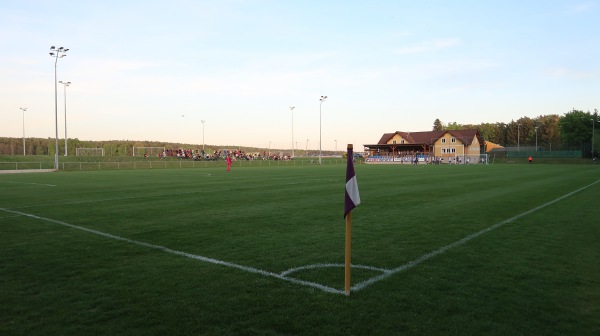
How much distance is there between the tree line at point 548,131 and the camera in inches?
3290

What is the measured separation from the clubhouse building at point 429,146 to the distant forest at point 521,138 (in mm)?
15141

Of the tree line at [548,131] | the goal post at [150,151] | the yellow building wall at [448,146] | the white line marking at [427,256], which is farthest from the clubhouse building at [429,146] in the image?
the white line marking at [427,256]

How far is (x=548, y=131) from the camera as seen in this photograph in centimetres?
12062

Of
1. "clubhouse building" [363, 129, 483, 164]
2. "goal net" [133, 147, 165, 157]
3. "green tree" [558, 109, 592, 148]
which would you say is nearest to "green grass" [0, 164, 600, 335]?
"goal net" [133, 147, 165, 157]

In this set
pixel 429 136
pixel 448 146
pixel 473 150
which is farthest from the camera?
pixel 429 136

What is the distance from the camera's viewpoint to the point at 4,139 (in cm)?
12556

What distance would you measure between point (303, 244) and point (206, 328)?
12.0ft

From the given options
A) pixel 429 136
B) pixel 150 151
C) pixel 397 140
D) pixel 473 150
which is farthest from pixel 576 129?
pixel 150 151

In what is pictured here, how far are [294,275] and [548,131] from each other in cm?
13673

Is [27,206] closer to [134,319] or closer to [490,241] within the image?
[134,319]

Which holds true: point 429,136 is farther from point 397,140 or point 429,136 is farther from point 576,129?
point 576,129

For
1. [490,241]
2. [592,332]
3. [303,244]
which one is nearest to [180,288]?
[303,244]

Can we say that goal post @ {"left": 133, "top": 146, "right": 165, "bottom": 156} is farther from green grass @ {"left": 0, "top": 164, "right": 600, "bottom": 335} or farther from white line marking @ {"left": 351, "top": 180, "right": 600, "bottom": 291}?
white line marking @ {"left": 351, "top": 180, "right": 600, "bottom": 291}

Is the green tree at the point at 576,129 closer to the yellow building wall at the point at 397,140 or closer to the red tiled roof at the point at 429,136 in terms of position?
the red tiled roof at the point at 429,136
